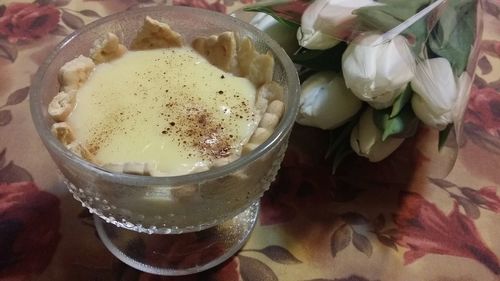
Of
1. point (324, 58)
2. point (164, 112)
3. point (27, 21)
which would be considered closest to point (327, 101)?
point (324, 58)

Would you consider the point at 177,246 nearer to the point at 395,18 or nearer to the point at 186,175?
the point at 186,175

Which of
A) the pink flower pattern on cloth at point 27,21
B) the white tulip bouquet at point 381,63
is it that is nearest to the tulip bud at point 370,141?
the white tulip bouquet at point 381,63

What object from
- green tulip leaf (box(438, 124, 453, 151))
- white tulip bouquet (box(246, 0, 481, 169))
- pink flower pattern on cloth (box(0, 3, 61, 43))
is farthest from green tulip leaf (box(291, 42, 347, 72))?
pink flower pattern on cloth (box(0, 3, 61, 43))

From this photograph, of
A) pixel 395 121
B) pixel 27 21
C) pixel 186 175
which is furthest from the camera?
pixel 27 21

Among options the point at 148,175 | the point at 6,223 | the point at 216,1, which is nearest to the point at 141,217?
the point at 148,175

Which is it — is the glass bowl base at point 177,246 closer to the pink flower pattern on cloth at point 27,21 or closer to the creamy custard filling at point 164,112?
the creamy custard filling at point 164,112

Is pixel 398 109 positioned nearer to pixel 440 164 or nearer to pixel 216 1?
pixel 440 164

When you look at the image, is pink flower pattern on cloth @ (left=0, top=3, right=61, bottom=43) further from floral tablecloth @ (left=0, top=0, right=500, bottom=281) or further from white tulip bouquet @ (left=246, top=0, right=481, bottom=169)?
white tulip bouquet @ (left=246, top=0, right=481, bottom=169)

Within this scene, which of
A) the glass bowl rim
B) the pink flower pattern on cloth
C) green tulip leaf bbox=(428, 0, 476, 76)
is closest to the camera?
the glass bowl rim
